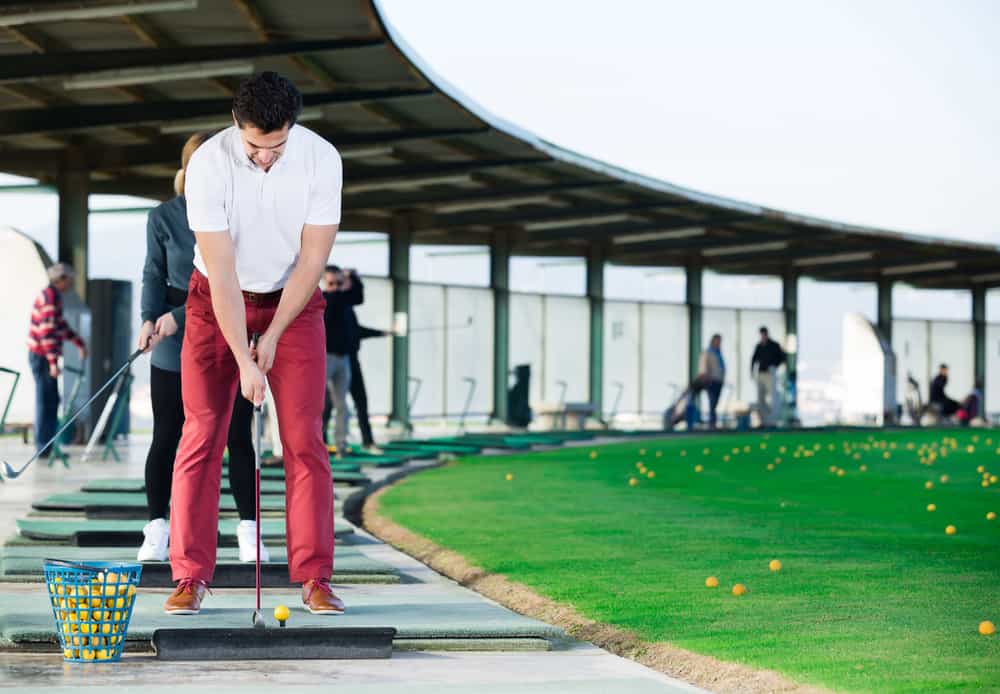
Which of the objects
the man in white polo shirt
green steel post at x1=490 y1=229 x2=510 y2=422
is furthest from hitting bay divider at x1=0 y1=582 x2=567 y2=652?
green steel post at x1=490 y1=229 x2=510 y2=422

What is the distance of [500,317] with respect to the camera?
28.2m

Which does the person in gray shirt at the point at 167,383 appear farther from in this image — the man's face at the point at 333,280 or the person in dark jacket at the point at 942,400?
the person in dark jacket at the point at 942,400

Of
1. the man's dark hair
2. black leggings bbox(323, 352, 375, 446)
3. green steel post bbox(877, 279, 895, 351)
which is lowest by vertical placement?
black leggings bbox(323, 352, 375, 446)

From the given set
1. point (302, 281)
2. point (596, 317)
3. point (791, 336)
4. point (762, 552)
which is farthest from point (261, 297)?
point (791, 336)

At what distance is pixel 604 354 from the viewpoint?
102 ft

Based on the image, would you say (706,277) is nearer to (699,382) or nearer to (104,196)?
(699,382)

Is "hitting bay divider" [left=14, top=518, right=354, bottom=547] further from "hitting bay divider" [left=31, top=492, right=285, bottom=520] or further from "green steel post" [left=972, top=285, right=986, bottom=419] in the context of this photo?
"green steel post" [left=972, top=285, right=986, bottom=419]

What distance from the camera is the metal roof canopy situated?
14172 millimetres

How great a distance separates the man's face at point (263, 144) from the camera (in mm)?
4812

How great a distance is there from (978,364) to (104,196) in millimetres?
22273

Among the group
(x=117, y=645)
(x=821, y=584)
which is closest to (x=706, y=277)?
(x=821, y=584)

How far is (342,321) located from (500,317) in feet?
45.6

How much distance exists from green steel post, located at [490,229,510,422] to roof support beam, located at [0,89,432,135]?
11.8m

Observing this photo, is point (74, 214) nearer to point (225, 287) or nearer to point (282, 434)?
point (282, 434)
